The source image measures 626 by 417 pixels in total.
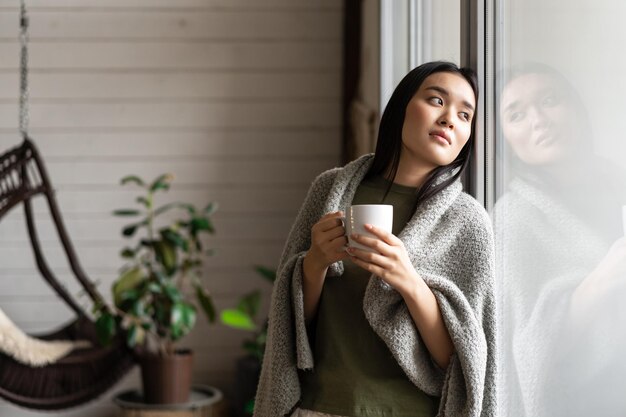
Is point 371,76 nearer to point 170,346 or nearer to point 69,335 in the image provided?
point 170,346

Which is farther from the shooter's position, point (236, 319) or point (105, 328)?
point (236, 319)

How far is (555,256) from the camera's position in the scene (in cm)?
115

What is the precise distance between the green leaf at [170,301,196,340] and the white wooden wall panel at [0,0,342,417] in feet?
1.75

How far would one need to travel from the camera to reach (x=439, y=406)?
1.15 m

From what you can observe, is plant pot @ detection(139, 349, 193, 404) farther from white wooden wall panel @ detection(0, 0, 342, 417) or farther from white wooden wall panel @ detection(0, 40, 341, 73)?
white wooden wall panel @ detection(0, 40, 341, 73)

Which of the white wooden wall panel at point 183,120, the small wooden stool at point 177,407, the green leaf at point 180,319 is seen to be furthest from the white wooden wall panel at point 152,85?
the small wooden stool at point 177,407

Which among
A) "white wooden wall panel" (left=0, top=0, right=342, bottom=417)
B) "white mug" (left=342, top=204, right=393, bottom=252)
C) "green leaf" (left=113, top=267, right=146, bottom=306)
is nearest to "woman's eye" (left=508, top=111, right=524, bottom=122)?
"white mug" (left=342, top=204, right=393, bottom=252)

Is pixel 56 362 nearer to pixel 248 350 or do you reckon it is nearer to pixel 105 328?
pixel 105 328

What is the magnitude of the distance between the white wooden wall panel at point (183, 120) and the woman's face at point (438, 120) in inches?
85.9

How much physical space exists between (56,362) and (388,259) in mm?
2001

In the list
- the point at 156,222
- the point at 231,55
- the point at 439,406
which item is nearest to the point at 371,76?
the point at 231,55

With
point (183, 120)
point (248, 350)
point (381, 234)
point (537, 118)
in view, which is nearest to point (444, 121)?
point (537, 118)

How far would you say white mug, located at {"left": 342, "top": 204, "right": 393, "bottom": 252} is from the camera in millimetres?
1059

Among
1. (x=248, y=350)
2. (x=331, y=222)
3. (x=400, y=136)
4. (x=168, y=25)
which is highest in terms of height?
(x=168, y=25)
